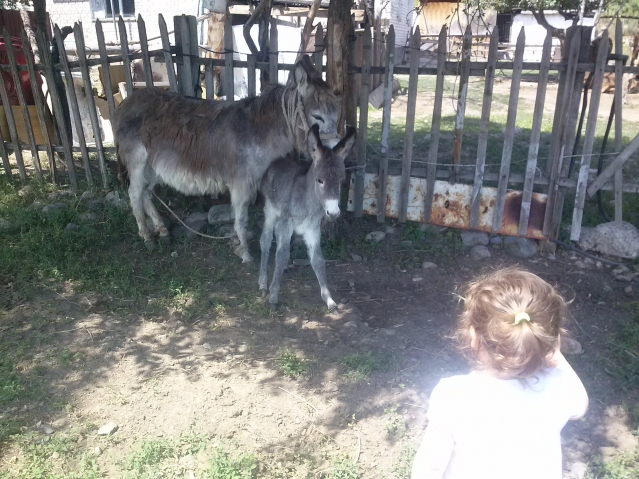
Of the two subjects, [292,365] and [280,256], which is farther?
[280,256]

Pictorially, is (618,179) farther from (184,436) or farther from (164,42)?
(164,42)

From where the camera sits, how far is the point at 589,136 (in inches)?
198

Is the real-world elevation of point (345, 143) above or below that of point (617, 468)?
above

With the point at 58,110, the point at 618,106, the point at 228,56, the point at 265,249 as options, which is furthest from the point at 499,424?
the point at 58,110

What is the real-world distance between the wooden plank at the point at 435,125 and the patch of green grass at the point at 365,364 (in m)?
2.29

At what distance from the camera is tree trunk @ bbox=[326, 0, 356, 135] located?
16.4 feet

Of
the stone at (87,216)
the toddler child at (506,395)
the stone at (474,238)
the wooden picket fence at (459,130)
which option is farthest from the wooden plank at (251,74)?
the toddler child at (506,395)

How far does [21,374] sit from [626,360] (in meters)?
4.56

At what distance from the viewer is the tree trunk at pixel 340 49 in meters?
5.00

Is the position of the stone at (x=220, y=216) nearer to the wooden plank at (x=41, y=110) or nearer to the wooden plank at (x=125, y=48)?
the wooden plank at (x=125, y=48)

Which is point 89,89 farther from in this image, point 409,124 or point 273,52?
point 409,124

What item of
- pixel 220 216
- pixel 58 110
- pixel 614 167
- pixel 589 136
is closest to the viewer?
pixel 589 136

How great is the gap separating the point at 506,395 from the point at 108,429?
2.63m

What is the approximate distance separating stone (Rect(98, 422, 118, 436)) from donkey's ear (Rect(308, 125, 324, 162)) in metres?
2.50
